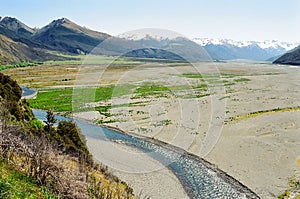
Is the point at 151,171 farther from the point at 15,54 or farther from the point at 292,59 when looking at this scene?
the point at 292,59

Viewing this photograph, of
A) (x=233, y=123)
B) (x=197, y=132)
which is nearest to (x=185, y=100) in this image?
(x=233, y=123)

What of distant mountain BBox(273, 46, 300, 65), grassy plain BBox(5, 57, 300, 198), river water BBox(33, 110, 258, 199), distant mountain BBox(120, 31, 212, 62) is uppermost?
distant mountain BBox(273, 46, 300, 65)

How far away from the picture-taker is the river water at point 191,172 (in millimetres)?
16953

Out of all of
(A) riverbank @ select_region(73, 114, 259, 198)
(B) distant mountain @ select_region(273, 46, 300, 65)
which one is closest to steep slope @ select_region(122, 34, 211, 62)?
(A) riverbank @ select_region(73, 114, 259, 198)

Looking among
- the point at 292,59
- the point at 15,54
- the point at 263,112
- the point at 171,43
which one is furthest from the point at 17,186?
the point at 292,59

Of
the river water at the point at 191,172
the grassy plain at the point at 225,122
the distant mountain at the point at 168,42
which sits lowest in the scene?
the river water at the point at 191,172

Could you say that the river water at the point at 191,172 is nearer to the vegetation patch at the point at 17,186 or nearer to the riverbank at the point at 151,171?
the riverbank at the point at 151,171

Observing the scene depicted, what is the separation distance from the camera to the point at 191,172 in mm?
19688

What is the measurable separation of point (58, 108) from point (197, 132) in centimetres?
1972

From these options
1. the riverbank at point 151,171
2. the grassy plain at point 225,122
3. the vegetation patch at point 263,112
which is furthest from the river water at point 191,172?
the vegetation patch at point 263,112

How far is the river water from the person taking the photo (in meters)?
17.0

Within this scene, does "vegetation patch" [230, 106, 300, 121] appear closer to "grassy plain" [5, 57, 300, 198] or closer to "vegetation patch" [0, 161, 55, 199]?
"grassy plain" [5, 57, 300, 198]

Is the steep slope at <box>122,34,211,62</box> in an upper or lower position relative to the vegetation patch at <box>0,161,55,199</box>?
upper

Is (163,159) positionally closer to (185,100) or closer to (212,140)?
(212,140)
